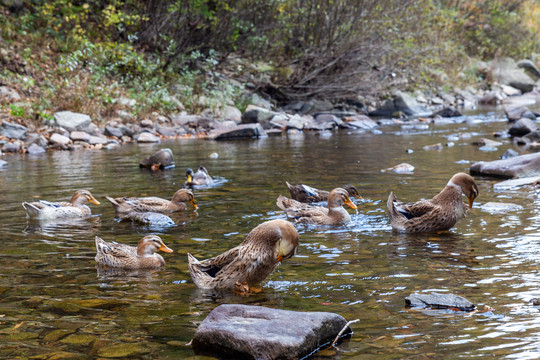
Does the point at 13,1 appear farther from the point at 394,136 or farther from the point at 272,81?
the point at 394,136

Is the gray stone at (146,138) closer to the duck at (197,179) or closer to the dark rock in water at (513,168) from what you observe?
the duck at (197,179)

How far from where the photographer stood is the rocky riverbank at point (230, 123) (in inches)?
812

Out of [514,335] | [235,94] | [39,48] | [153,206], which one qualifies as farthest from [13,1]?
[514,335]

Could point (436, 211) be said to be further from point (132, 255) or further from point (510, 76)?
point (510, 76)

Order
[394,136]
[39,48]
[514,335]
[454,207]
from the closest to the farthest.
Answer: [514,335], [454,207], [394,136], [39,48]

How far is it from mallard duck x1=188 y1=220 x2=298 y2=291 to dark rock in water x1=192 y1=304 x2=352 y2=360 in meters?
1.16

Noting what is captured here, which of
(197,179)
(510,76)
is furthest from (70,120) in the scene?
(510,76)

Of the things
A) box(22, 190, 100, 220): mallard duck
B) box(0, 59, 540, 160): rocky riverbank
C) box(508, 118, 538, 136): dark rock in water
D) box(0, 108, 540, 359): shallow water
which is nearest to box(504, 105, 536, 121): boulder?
box(0, 59, 540, 160): rocky riverbank

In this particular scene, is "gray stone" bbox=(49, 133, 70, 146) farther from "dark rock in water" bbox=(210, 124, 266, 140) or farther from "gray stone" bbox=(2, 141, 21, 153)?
"dark rock in water" bbox=(210, 124, 266, 140)

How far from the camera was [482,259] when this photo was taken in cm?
665

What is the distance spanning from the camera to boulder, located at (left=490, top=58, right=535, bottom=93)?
158ft

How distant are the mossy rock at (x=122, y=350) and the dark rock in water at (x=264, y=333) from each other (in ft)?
1.21

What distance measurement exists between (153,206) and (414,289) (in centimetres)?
549

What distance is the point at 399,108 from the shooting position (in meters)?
32.0
